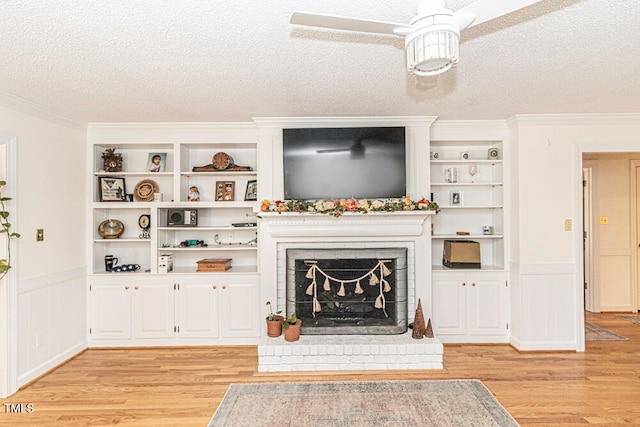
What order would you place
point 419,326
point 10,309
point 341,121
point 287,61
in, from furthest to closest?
point 341,121 < point 419,326 < point 10,309 < point 287,61

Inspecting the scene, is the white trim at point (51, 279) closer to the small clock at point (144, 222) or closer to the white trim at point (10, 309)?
the white trim at point (10, 309)

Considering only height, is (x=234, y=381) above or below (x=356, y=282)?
below

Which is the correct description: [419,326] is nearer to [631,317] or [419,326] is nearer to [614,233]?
[631,317]

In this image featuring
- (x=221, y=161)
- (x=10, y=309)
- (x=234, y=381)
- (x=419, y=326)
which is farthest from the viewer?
(x=221, y=161)

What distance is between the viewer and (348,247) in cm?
396

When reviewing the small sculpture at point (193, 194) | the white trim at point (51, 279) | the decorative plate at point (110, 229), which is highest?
the small sculpture at point (193, 194)

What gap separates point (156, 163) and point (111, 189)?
1.84ft

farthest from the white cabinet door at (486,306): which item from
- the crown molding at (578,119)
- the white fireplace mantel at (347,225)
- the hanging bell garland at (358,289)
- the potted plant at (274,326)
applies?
the potted plant at (274,326)

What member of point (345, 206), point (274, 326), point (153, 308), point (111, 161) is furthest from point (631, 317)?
point (111, 161)

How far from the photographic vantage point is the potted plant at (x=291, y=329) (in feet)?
12.0

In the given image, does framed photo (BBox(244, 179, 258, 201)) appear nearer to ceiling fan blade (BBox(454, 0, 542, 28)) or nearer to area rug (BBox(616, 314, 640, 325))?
ceiling fan blade (BBox(454, 0, 542, 28))

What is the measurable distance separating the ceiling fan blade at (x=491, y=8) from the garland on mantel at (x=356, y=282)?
2.73 m

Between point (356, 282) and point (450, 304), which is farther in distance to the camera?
point (450, 304)

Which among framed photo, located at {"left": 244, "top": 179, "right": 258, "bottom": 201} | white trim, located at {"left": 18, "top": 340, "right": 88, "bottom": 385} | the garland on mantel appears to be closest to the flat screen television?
framed photo, located at {"left": 244, "top": 179, "right": 258, "bottom": 201}
